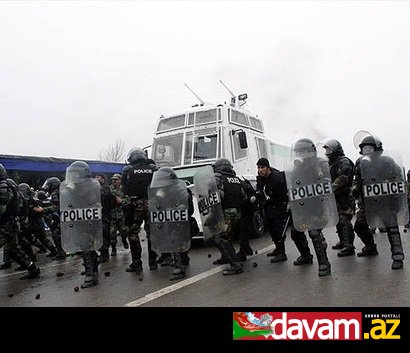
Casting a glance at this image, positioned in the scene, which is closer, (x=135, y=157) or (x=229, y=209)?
(x=229, y=209)

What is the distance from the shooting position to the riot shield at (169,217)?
538 cm

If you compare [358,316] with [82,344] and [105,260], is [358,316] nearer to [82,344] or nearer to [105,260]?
[82,344]

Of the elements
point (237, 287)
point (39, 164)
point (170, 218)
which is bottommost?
point (237, 287)

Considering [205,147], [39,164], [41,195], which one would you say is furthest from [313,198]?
[39,164]

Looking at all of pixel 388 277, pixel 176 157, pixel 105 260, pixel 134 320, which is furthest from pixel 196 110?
pixel 134 320

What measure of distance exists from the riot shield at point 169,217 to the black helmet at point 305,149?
1659mm

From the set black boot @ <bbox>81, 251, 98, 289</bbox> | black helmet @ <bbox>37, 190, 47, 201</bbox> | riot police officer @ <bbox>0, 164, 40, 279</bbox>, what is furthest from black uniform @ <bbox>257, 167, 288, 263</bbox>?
black helmet @ <bbox>37, 190, 47, 201</bbox>

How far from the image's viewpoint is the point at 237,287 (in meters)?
4.67

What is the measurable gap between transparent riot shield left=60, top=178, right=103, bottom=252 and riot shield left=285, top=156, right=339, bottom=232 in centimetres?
265

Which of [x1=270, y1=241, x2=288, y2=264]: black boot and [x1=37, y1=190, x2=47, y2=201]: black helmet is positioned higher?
[x1=37, y1=190, x2=47, y2=201]: black helmet

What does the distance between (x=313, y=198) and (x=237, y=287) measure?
1444 millimetres

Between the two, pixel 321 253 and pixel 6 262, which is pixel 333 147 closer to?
pixel 321 253

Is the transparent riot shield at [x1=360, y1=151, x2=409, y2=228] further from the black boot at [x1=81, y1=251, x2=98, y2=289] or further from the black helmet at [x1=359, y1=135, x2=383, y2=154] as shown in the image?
the black boot at [x1=81, y1=251, x2=98, y2=289]

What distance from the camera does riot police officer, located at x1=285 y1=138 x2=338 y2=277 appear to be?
4902 millimetres
